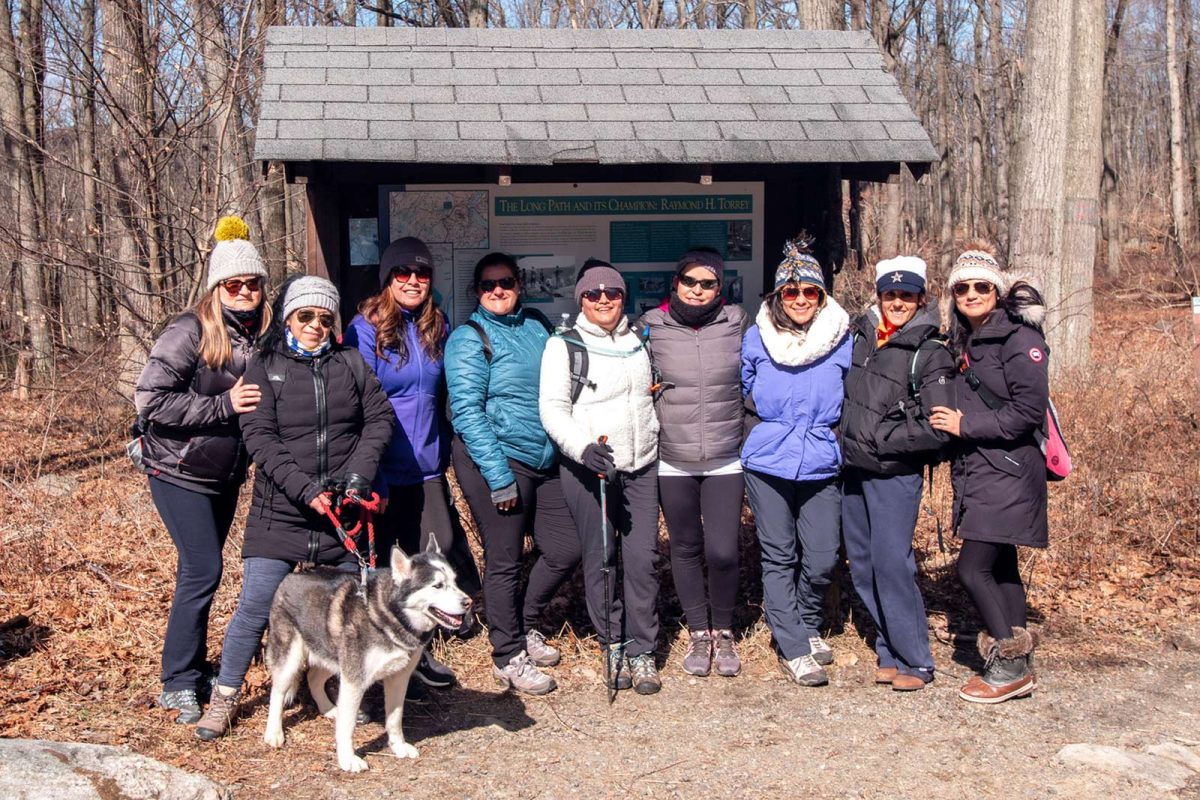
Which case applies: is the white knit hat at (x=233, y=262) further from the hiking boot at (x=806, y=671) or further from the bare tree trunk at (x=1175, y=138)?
the bare tree trunk at (x=1175, y=138)

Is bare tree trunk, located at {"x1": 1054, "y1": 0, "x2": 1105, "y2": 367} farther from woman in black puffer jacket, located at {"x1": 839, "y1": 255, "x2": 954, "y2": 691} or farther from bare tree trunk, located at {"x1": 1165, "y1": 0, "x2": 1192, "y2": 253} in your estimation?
bare tree trunk, located at {"x1": 1165, "y1": 0, "x2": 1192, "y2": 253}

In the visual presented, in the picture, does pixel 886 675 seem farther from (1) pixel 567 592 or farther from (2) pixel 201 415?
(2) pixel 201 415

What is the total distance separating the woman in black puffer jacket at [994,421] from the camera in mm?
4695

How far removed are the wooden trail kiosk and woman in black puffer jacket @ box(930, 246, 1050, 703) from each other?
1307 millimetres

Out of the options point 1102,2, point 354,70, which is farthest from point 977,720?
point 1102,2

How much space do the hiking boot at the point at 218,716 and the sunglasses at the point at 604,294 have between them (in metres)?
2.31

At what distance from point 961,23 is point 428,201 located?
122ft

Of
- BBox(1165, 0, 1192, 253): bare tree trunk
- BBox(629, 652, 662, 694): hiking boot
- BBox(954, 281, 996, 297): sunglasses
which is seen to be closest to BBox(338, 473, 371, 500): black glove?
BBox(629, 652, 662, 694): hiking boot

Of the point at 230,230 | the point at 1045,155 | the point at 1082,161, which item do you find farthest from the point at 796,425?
the point at 1082,161

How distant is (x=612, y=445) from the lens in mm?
4984

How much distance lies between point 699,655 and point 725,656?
5.1 inches

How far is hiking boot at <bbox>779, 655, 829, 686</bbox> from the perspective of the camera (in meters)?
5.26

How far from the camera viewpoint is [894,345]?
4891mm

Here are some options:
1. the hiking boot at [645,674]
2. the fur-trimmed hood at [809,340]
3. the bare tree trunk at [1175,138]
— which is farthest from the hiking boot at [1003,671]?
the bare tree trunk at [1175,138]
